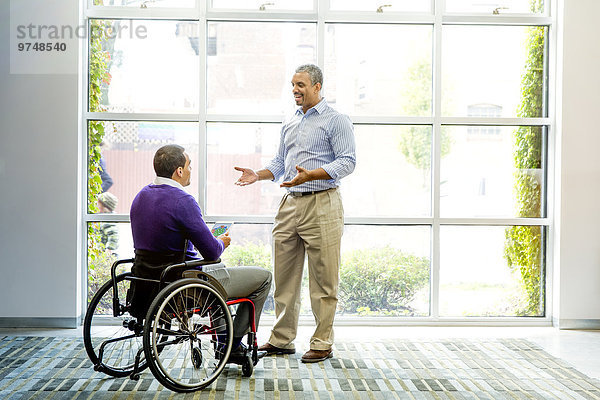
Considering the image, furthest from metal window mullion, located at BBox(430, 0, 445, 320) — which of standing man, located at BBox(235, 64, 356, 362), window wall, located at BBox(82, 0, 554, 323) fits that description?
standing man, located at BBox(235, 64, 356, 362)

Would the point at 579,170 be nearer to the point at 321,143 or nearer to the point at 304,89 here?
the point at 321,143

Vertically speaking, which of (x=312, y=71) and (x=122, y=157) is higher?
(x=312, y=71)

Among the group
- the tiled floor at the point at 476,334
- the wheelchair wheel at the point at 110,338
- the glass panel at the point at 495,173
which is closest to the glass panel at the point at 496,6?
the glass panel at the point at 495,173

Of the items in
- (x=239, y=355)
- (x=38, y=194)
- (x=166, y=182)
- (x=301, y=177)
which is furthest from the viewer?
(x=38, y=194)

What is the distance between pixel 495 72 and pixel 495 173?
0.73 meters

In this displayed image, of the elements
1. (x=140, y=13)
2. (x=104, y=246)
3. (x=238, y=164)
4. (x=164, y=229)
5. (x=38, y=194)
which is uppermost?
(x=140, y=13)

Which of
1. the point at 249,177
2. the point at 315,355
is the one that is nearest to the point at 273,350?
the point at 315,355

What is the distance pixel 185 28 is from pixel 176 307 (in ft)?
7.67

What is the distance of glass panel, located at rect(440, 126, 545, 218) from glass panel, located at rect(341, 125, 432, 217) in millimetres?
225

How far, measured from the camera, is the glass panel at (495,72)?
4.68 metres

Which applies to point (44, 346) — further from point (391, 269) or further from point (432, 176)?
point (432, 176)

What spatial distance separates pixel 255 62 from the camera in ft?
15.1

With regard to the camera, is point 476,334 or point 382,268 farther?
point 382,268

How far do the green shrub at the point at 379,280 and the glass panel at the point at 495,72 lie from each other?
1.12 m
